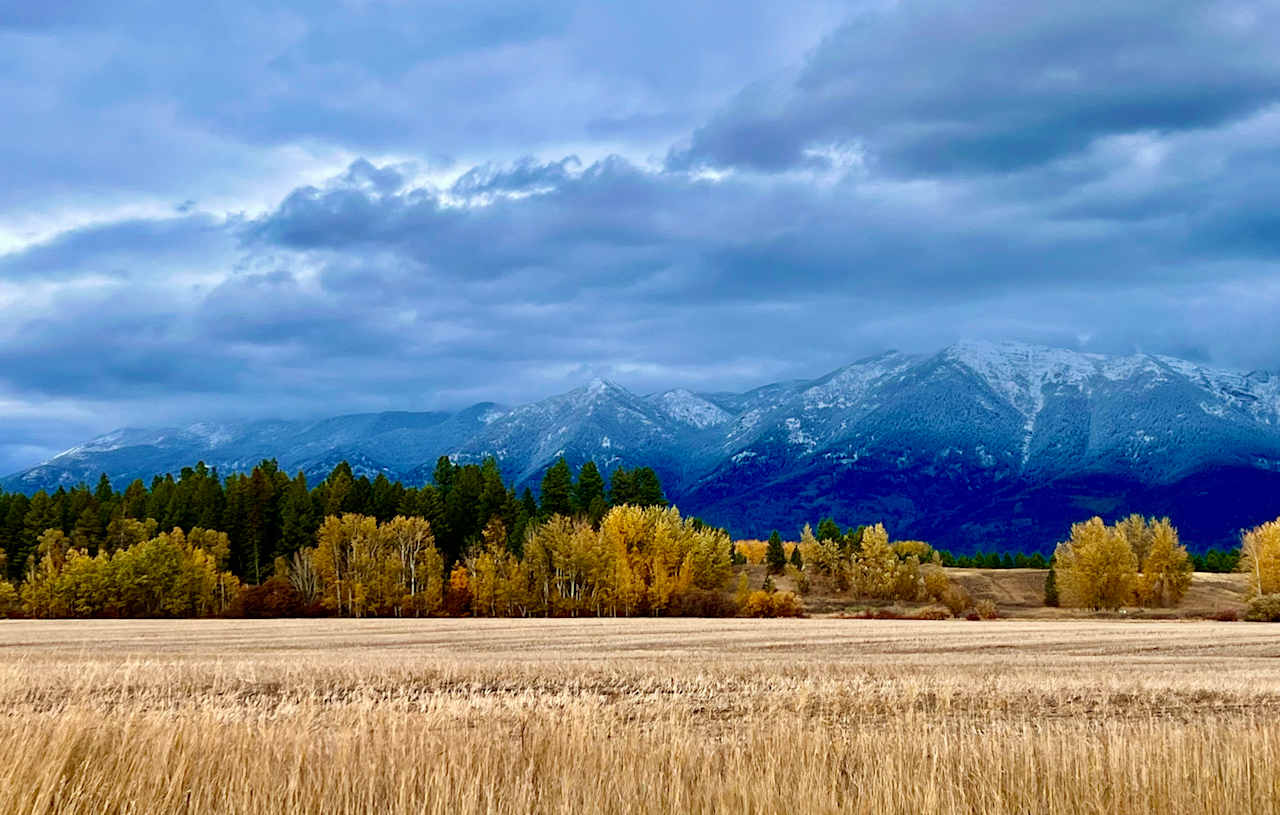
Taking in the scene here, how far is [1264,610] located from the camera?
8362cm

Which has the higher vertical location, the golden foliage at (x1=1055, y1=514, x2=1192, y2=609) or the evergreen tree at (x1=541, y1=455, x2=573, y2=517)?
the evergreen tree at (x1=541, y1=455, x2=573, y2=517)

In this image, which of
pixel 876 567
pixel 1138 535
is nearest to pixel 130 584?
pixel 876 567

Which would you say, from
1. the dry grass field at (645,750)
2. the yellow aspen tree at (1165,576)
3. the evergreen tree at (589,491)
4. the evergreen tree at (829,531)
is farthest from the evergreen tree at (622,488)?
the dry grass field at (645,750)

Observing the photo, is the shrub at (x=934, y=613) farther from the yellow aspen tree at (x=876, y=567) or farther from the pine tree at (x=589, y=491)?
the pine tree at (x=589, y=491)

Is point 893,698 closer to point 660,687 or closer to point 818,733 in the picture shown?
point 660,687

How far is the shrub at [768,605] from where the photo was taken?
313 feet

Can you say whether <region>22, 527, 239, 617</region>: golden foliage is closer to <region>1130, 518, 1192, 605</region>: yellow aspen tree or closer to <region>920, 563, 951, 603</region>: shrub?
<region>920, 563, 951, 603</region>: shrub

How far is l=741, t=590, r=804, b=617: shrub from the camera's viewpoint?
95500mm

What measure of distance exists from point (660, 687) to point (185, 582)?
300 feet

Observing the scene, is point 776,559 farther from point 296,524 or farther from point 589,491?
point 296,524

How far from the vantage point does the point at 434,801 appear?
779 cm

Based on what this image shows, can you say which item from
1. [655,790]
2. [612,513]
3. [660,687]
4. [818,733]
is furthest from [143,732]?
[612,513]

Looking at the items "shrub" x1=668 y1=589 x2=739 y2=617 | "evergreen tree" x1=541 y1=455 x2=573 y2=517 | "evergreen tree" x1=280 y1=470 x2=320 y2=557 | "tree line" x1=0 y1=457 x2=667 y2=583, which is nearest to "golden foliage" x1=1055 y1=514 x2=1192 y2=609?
"shrub" x1=668 y1=589 x2=739 y2=617

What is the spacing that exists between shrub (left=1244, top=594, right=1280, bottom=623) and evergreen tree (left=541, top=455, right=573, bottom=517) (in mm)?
72606
